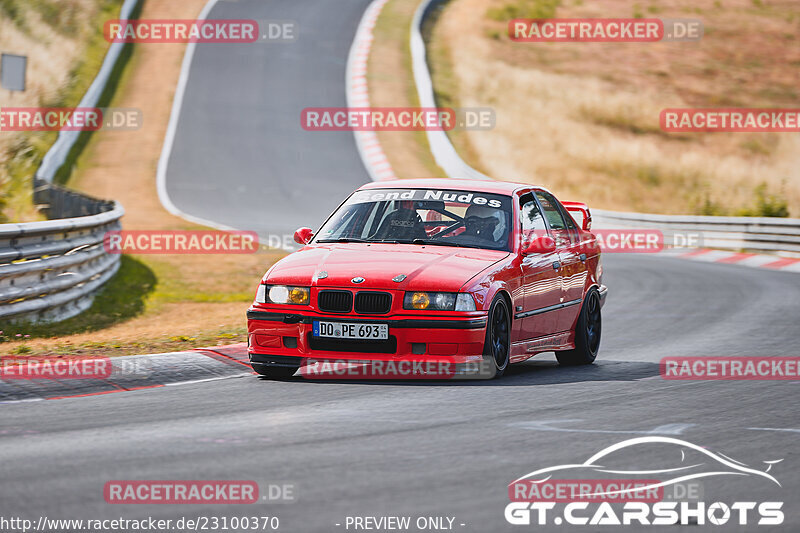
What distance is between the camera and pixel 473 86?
4806cm

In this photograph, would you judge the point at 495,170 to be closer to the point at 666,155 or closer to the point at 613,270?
the point at 666,155

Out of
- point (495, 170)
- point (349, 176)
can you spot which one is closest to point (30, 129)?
point (349, 176)

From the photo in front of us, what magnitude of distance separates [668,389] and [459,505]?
158 inches

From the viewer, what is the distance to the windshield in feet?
30.6

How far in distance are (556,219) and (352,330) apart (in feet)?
9.69

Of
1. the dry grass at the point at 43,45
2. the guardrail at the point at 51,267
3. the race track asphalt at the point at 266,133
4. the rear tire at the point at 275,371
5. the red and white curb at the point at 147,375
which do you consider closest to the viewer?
the red and white curb at the point at 147,375

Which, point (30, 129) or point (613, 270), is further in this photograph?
point (30, 129)

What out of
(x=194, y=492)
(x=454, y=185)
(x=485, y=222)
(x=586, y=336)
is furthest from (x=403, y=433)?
(x=586, y=336)

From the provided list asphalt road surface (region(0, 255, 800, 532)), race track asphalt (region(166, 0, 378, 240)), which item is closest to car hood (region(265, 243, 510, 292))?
asphalt road surface (region(0, 255, 800, 532))

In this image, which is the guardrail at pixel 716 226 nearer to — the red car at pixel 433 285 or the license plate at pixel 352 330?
the red car at pixel 433 285

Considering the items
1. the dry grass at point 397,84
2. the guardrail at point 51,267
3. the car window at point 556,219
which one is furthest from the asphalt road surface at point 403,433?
the dry grass at point 397,84

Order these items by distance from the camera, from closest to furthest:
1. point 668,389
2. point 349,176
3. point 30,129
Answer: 1. point 668,389
2. point 349,176
3. point 30,129

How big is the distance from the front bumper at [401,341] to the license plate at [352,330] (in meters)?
0.03

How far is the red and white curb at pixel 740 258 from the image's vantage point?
24.3m
